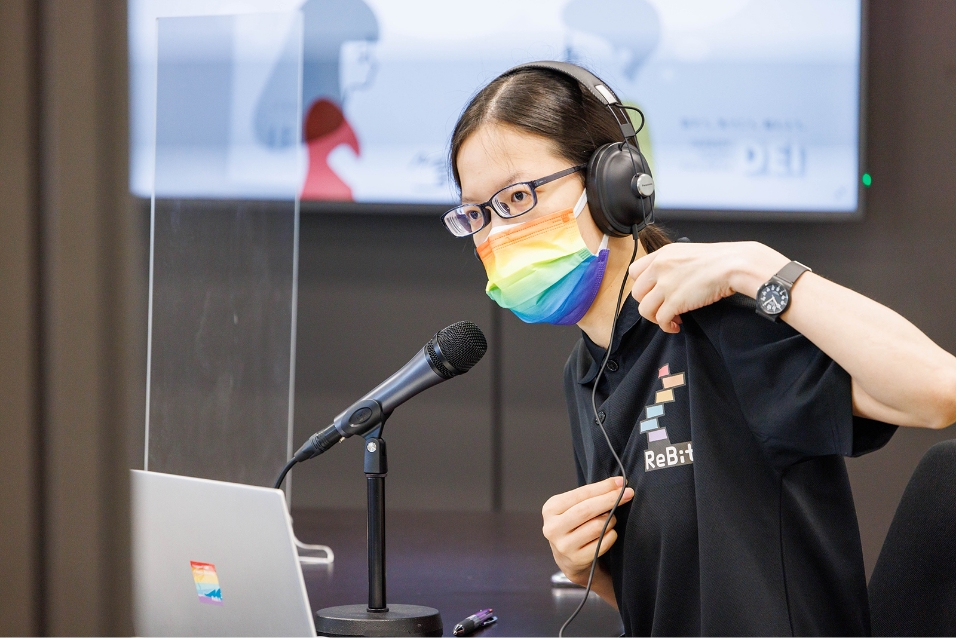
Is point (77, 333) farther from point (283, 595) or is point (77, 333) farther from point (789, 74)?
point (789, 74)

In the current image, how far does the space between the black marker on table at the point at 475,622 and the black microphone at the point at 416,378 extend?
0.28 meters

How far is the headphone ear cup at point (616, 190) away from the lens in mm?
1096

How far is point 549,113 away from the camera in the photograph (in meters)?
1.16

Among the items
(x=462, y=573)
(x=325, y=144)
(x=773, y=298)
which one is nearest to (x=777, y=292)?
(x=773, y=298)

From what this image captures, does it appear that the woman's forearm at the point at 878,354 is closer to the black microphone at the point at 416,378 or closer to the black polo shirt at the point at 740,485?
the black polo shirt at the point at 740,485

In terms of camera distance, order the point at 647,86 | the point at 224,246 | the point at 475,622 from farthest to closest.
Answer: the point at 647,86 < the point at 224,246 < the point at 475,622

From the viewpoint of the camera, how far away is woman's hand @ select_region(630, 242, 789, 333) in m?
0.88

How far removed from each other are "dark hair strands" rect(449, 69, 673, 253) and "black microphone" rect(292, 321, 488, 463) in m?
0.29

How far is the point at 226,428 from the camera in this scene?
1830 mm

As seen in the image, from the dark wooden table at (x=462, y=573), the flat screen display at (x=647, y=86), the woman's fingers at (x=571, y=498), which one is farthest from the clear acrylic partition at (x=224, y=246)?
the woman's fingers at (x=571, y=498)

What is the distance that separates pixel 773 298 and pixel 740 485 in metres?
0.24

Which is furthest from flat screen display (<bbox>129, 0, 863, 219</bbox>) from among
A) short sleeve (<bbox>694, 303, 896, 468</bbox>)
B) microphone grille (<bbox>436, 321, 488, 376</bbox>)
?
short sleeve (<bbox>694, 303, 896, 468</bbox>)

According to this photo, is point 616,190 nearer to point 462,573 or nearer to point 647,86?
point 462,573

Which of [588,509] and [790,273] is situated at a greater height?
[790,273]
